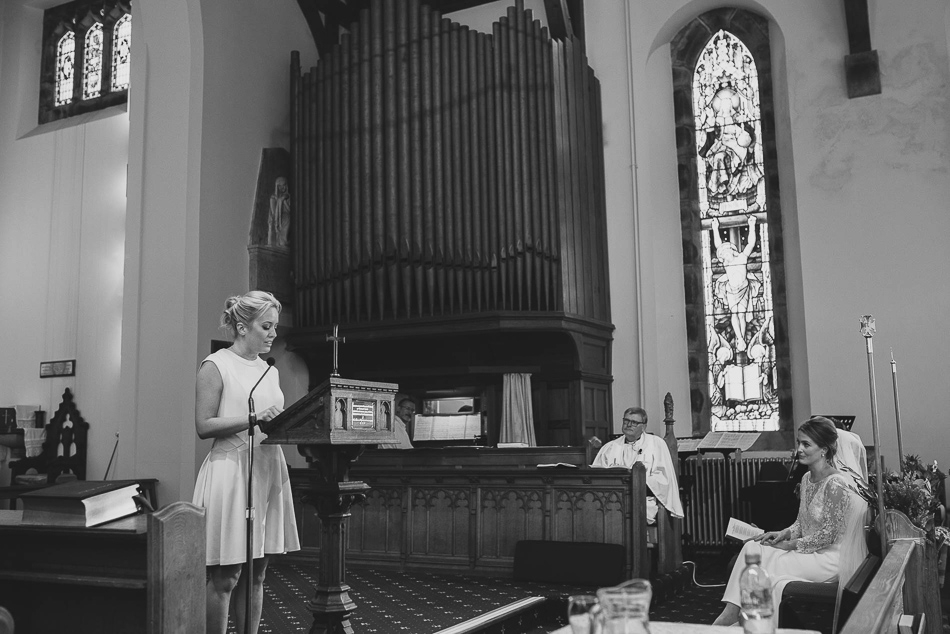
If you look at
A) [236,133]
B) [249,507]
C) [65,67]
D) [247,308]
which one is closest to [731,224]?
[236,133]

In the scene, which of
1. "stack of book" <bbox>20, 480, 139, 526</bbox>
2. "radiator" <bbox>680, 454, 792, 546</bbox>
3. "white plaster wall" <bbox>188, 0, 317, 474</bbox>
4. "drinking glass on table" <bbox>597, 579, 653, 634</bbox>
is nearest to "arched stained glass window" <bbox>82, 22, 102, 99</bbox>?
"white plaster wall" <bbox>188, 0, 317, 474</bbox>

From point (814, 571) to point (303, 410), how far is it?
281 centimetres

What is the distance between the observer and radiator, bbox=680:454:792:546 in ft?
32.0

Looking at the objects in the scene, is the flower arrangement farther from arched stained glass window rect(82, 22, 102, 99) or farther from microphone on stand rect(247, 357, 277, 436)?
arched stained glass window rect(82, 22, 102, 99)

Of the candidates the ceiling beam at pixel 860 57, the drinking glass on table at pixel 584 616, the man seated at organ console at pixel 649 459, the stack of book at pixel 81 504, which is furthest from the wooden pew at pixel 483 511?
the drinking glass on table at pixel 584 616

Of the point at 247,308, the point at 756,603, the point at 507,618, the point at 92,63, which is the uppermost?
the point at 92,63

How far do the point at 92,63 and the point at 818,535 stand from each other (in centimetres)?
1254

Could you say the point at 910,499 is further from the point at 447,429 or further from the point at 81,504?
the point at 447,429

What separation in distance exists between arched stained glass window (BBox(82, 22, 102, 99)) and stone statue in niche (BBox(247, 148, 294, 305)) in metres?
4.34

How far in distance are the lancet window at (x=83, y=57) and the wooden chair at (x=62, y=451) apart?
14.3 ft

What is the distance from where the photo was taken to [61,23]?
13.9 metres

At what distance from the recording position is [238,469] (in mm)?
3557

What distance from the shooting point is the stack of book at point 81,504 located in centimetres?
240

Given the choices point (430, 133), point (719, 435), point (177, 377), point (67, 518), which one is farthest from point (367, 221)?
point (67, 518)
